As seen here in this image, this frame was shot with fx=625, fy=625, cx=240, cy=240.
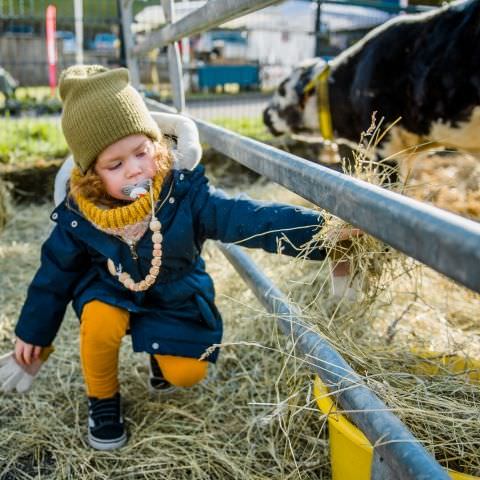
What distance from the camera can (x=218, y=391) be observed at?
6.70 feet

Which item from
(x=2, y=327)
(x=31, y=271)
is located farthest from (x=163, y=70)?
(x=2, y=327)

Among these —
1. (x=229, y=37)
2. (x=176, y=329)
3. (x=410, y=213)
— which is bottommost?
(x=176, y=329)

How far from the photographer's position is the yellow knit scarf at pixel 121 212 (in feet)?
5.47

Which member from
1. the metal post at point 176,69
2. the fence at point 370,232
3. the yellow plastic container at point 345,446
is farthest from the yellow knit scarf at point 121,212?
the metal post at point 176,69

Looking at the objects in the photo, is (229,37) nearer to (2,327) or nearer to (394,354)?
(2,327)

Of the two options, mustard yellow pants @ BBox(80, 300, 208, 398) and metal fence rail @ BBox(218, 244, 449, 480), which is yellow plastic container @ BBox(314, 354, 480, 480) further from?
mustard yellow pants @ BBox(80, 300, 208, 398)

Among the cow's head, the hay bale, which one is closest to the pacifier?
the cow's head

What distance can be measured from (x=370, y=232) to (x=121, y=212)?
99 cm

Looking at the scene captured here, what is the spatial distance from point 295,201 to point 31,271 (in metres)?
1.76

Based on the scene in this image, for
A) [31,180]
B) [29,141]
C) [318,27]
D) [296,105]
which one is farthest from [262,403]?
[318,27]

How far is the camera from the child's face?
169 centimetres

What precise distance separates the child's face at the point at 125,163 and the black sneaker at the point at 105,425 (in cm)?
62

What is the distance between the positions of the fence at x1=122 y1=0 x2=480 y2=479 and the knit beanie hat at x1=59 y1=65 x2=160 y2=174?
26 cm

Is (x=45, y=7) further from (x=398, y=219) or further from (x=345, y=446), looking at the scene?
(x=398, y=219)
